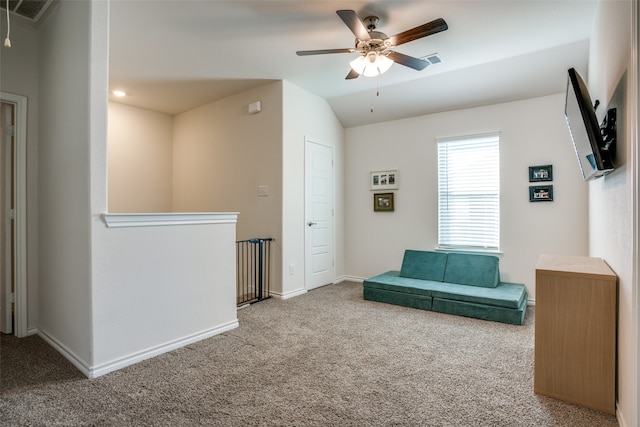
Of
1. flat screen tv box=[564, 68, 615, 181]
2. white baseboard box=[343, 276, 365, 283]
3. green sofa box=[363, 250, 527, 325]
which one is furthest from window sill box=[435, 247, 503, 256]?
flat screen tv box=[564, 68, 615, 181]

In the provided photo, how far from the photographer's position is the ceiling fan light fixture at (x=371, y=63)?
109 inches

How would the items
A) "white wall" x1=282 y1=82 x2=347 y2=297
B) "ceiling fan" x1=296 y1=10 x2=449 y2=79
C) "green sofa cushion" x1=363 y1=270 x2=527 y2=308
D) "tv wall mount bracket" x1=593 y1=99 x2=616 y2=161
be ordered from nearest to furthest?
"tv wall mount bracket" x1=593 y1=99 x2=616 y2=161 → "ceiling fan" x1=296 y1=10 x2=449 y2=79 → "green sofa cushion" x1=363 y1=270 x2=527 y2=308 → "white wall" x1=282 y1=82 x2=347 y2=297

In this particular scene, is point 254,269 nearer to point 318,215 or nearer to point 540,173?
point 318,215

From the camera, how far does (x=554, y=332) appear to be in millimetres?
1953

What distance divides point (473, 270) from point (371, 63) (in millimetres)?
2627

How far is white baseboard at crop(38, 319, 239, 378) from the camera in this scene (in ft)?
7.22

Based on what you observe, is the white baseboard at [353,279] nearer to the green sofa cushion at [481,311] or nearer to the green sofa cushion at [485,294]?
the green sofa cushion at [485,294]

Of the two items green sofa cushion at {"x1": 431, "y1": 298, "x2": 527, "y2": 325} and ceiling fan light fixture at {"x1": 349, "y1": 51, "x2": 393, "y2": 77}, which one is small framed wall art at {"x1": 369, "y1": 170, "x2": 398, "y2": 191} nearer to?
green sofa cushion at {"x1": 431, "y1": 298, "x2": 527, "y2": 325}

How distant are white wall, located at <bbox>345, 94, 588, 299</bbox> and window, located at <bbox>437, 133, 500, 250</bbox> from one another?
84 mm

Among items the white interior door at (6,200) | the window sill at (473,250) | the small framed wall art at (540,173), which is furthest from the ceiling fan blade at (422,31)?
the white interior door at (6,200)

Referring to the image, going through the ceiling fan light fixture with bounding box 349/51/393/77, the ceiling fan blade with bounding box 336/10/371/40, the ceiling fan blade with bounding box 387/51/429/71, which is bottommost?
the ceiling fan light fixture with bounding box 349/51/393/77

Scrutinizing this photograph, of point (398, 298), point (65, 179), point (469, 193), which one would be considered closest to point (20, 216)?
point (65, 179)

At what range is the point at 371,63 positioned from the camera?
2793 mm

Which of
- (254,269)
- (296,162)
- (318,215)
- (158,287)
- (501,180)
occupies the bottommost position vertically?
(254,269)
